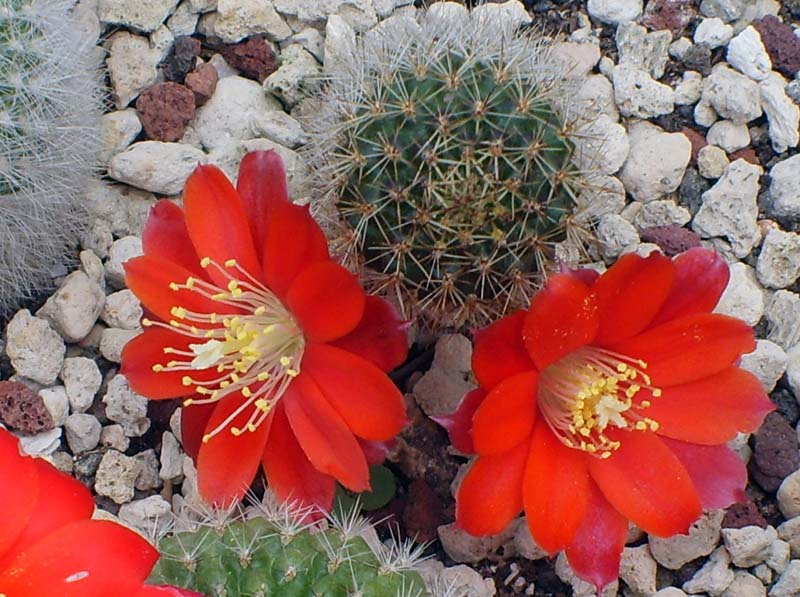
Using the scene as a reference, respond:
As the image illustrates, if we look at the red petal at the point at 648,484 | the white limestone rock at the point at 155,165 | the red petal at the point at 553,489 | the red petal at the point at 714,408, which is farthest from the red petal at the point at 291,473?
the white limestone rock at the point at 155,165

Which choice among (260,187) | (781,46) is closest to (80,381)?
(260,187)

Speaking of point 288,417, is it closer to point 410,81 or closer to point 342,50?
point 410,81

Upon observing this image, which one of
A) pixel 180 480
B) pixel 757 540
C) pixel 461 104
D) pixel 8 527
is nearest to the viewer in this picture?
pixel 8 527

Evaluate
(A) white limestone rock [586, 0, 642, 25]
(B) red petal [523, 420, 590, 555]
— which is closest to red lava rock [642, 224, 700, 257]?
(A) white limestone rock [586, 0, 642, 25]

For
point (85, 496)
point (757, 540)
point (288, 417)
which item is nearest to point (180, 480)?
point (288, 417)

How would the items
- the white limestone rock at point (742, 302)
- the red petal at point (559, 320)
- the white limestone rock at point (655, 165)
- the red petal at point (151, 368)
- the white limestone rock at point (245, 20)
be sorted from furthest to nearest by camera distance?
the white limestone rock at point (245, 20) → the white limestone rock at point (655, 165) → the white limestone rock at point (742, 302) → the red petal at point (151, 368) → the red petal at point (559, 320)

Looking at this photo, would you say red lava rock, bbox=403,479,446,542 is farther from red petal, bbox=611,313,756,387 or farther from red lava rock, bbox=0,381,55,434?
red lava rock, bbox=0,381,55,434

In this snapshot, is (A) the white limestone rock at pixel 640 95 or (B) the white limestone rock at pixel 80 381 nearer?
(B) the white limestone rock at pixel 80 381

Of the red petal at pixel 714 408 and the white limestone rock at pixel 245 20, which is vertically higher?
the white limestone rock at pixel 245 20

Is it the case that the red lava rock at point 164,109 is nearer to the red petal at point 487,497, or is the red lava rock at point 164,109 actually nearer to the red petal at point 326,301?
the red petal at point 326,301
